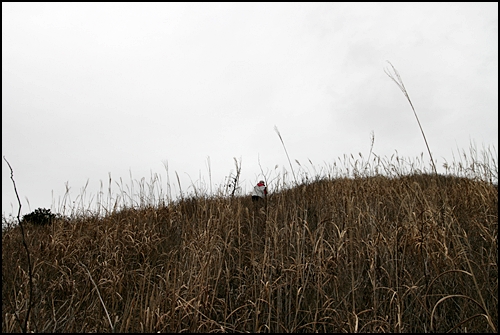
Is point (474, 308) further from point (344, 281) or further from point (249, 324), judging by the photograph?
point (249, 324)

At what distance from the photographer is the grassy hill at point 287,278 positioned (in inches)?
93.1

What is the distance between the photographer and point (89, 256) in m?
3.90

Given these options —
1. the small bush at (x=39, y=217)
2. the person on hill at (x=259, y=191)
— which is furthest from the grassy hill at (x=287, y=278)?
the small bush at (x=39, y=217)

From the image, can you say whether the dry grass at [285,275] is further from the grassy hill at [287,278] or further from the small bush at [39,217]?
the small bush at [39,217]

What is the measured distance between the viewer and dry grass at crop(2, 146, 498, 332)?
2.37m

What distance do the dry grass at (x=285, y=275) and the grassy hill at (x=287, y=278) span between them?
17 millimetres

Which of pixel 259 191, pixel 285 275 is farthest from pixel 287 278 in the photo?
pixel 259 191

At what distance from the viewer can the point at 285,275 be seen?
3.02 metres

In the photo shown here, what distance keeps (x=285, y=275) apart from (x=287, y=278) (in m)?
0.21

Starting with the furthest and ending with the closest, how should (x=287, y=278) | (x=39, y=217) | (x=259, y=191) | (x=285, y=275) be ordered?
(x=39, y=217), (x=259, y=191), (x=285, y=275), (x=287, y=278)

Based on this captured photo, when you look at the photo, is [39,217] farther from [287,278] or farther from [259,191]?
[287,278]

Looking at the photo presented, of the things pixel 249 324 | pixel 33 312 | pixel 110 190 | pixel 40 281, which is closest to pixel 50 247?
pixel 40 281

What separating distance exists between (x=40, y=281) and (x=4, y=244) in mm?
1597

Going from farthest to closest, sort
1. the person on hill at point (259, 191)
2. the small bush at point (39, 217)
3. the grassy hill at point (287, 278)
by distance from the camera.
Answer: the small bush at point (39, 217)
the person on hill at point (259, 191)
the grassy hill at point (287, 278)
